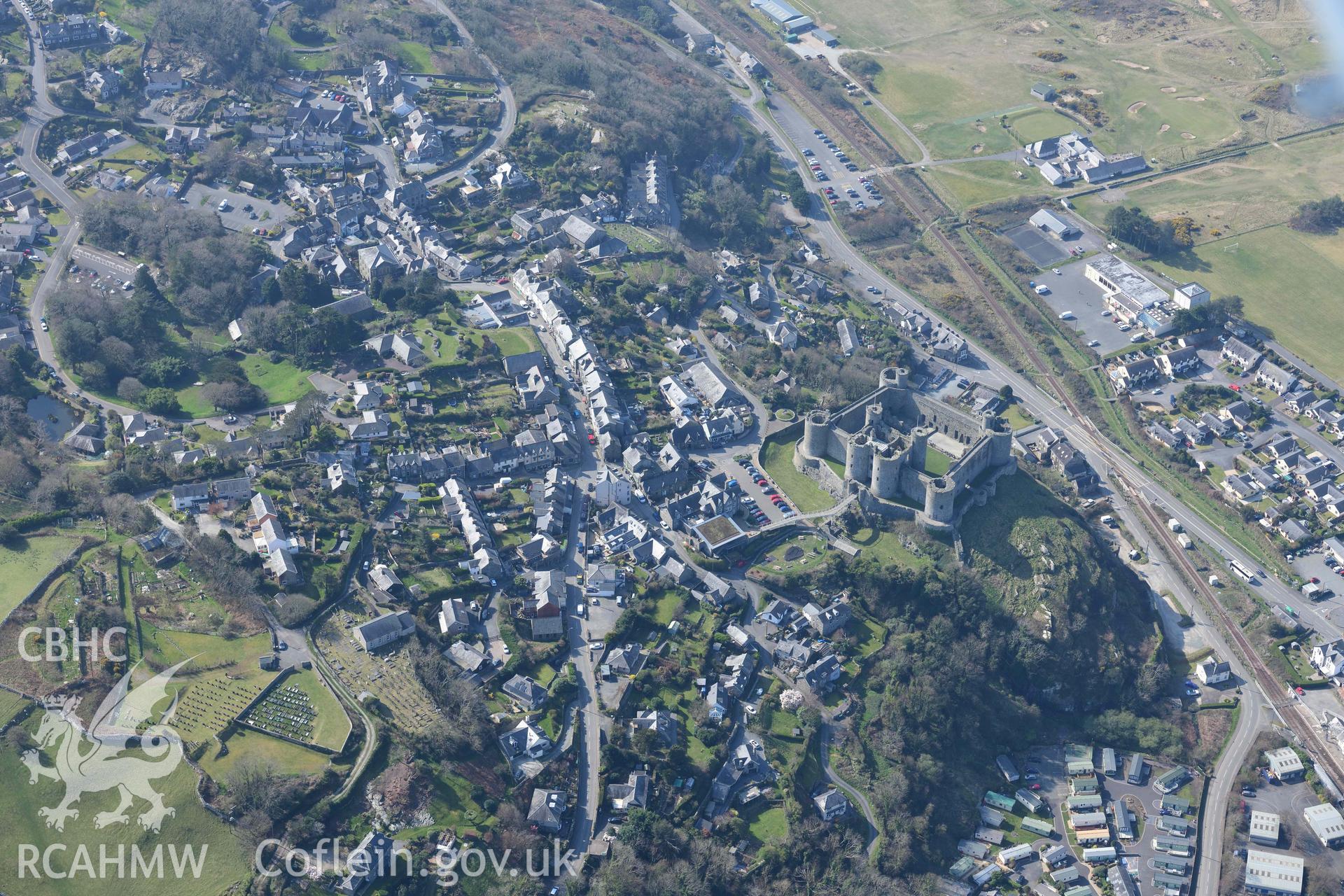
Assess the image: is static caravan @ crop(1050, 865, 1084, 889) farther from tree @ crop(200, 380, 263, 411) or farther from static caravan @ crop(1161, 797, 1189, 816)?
tree @ crop(200, 380, 263, 411)

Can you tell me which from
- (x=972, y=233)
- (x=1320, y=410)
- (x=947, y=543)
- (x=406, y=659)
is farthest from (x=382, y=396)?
(x=1320, y=410)

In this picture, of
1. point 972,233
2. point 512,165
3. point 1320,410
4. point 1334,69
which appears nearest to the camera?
point 1320,410

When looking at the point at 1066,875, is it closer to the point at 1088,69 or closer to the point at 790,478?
the point at 790,478

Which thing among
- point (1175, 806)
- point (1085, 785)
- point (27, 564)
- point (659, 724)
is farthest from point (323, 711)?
point (1175, 806)

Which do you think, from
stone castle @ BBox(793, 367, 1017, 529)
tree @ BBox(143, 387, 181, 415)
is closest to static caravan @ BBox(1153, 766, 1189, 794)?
stone castle @ BBox(793, 367, 1017, 529)

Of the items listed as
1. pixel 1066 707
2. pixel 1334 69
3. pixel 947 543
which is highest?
pixel 1334 69

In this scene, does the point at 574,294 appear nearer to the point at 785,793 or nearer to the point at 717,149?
the point at 717,149

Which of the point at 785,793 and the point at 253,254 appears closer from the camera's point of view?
the point at 785,793
